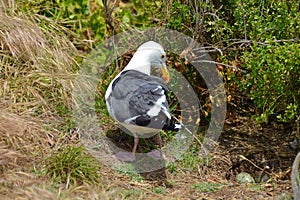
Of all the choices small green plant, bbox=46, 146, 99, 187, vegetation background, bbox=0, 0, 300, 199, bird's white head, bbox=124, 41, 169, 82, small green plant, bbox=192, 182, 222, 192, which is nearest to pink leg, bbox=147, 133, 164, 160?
vegetation background, bbox=0, 0, 300, 199

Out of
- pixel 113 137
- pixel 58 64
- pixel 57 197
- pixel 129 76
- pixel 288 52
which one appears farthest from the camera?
pixel 58 64

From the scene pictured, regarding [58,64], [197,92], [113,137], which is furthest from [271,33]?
[58,64]

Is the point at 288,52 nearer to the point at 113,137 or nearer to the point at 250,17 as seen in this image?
the point at 250,17

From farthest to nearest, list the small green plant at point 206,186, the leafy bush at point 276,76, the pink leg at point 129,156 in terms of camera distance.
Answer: the pink leg at point 129,156 < the small green plant at point 206,186 < the leafy bush at point 276,76

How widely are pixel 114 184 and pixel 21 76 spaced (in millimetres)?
1641

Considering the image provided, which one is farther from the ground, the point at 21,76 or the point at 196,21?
the point at 196,21

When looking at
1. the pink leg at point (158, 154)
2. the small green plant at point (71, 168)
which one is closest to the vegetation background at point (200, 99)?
the small green plant at point (71, 168)

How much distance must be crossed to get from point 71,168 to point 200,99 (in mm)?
1833

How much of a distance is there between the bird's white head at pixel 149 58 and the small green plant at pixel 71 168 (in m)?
1.13

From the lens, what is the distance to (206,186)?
501 cm

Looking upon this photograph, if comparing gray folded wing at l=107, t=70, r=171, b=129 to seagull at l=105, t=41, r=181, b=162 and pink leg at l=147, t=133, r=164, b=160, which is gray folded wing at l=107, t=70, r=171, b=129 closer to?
seagull at l=105, t=41, r=181, b=162

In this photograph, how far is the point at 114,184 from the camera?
477cm

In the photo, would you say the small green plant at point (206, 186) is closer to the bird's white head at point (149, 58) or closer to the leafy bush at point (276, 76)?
the leafy bush at point (276, 76)

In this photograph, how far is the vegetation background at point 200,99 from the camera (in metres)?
4.62
